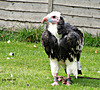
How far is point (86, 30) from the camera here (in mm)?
9336

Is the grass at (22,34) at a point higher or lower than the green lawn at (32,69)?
higher

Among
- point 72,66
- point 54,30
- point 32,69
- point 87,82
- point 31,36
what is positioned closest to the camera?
point 54,30

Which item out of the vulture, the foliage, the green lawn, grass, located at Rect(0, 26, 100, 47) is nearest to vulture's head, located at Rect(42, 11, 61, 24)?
the vulture

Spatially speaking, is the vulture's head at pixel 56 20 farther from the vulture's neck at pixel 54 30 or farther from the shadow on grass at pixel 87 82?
the shadow on grass at pixel 87 82

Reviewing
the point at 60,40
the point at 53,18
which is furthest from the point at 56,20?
the point at 60,40

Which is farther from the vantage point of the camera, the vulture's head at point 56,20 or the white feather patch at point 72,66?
the white feather patch at point 72,66

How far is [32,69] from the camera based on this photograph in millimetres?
5812

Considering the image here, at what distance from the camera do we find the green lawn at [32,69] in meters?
4.52

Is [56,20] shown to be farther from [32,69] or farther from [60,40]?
[32,69]

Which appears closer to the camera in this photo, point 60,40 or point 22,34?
point 60,40

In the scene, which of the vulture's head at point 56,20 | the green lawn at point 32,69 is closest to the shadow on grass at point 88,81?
the green lawn at point 32,69

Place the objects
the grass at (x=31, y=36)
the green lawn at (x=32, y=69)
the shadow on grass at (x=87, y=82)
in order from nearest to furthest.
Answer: the green lawn at (x=32, y=69)
the shadow on grass at (x=87, y=82)
the grass at (x=31, y=36)

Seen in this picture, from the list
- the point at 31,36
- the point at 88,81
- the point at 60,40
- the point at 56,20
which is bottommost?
the point at 88,81

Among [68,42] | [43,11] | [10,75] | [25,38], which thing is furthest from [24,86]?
[43,11]
